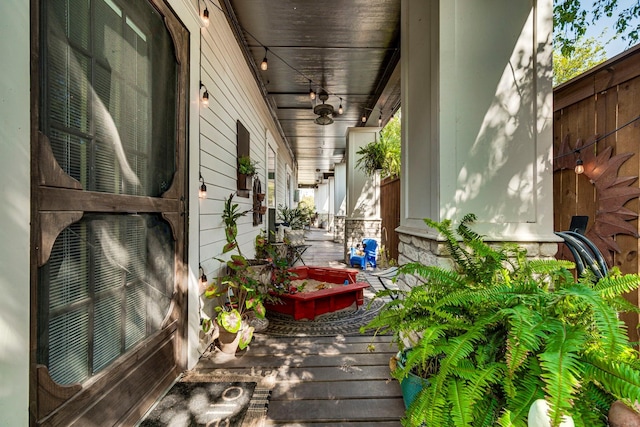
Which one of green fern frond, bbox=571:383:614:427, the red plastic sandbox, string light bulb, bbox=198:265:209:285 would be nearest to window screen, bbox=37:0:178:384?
string light bulb, bbox=198:265:209:285

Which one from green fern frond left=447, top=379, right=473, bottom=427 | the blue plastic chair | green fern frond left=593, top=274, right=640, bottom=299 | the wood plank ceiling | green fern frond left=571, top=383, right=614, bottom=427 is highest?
the wood plank ceiling

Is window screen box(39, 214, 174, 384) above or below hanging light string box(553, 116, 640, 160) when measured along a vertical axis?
below

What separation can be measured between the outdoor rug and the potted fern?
40.2 inches

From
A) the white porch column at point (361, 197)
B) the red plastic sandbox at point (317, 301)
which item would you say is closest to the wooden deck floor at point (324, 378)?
the red plastic sandbox at point (317, 301)

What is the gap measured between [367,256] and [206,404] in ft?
15.1

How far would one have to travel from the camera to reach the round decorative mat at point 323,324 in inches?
110

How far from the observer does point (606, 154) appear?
6.76 feet

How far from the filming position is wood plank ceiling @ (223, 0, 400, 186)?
2980 mm

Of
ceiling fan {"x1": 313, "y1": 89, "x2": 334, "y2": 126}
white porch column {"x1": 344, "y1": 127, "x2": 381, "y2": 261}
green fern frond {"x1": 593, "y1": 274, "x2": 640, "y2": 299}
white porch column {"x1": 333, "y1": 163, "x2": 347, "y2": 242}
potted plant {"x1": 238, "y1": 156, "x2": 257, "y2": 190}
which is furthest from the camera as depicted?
white porch column {"x1": 333, "y1": 163, "x2": 347, "y2": 242}

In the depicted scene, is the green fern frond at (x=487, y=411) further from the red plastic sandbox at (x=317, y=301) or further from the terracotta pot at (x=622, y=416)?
the red plastic sandbox at (x=317, y=301)

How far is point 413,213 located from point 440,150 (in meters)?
0.70

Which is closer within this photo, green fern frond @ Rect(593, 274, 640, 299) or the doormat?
green fern frond @ Rect(593, 274, 640, 299)

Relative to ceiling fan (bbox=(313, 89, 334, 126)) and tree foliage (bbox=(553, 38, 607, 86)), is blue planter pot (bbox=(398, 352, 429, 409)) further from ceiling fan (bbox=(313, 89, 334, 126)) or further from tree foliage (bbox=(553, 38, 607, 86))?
tree foliage (bbox=(553, 38, 607, 86))

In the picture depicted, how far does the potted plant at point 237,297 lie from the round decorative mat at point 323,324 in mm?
351
